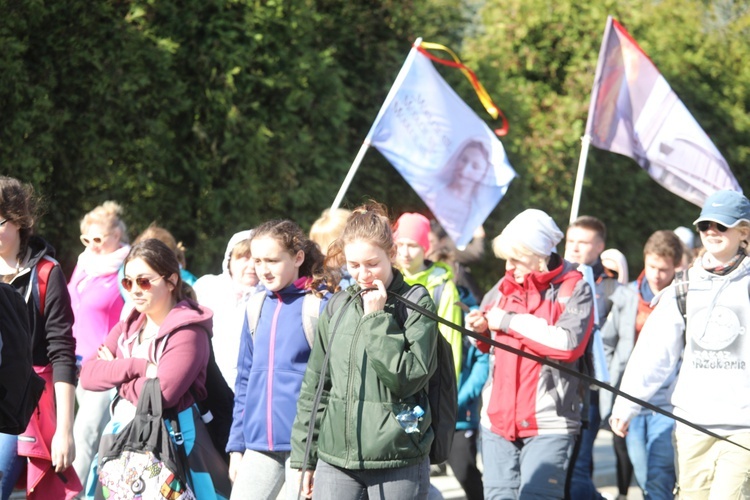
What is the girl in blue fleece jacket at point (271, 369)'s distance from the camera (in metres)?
5.19

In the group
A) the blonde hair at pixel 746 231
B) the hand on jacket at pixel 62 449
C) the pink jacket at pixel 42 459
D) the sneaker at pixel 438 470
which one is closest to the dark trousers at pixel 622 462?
the sneaker at pixel 438 470

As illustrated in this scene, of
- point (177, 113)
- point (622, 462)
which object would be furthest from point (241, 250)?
point (177, 113)

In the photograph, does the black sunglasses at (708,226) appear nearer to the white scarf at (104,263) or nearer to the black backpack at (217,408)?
the black backpack at (217,408)

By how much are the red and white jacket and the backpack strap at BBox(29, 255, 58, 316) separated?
221cm

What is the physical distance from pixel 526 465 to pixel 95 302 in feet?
10.2

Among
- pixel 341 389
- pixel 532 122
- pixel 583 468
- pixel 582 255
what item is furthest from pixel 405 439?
pixel 532 122

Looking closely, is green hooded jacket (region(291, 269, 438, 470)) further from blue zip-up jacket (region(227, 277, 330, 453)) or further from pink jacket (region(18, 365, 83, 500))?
pink jacket (region(18, 365, 83, 500))

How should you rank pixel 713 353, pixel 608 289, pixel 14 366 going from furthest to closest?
pixel 608 289 < pixel 713 353 < pixel 14 366

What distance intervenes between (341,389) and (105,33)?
6.10 m

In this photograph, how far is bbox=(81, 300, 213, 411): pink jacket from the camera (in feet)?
16.6

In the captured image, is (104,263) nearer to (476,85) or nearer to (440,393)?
(476,85)

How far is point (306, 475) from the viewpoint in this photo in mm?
4730

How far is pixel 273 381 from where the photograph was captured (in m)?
5.21

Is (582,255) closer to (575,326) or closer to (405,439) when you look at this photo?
(575,326)
